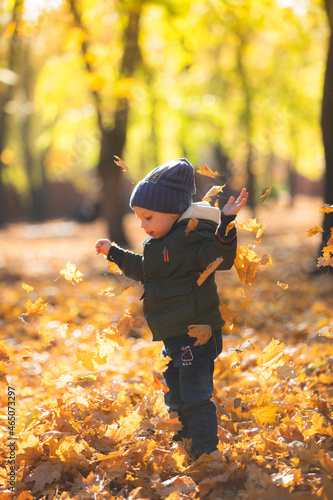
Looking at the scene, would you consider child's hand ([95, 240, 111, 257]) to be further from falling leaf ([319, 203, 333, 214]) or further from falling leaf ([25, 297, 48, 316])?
falling leaf ([319, 203, 333, 214])

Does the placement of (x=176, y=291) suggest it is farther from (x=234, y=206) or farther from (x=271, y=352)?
(x=271, y=352)

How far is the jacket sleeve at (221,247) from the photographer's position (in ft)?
8.50

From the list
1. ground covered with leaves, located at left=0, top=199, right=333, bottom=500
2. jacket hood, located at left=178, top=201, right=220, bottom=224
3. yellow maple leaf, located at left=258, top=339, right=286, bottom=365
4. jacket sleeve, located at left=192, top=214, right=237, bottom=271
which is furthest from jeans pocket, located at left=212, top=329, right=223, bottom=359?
jacket hood, located at left=178, top=201, right=220, bottom=224

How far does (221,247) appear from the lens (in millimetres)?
2600

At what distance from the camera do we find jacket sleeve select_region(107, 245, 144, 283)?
3.03 meters

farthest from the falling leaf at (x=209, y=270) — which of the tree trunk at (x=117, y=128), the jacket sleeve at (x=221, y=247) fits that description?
the tree trunk at (x=117, y=128)

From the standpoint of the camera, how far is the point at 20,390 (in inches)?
175

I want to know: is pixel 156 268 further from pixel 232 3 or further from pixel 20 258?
pixel 20 258

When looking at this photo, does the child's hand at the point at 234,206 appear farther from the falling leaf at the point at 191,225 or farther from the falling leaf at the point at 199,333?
the falling leaf at the point at 199,333

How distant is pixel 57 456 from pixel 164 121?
19262 mm

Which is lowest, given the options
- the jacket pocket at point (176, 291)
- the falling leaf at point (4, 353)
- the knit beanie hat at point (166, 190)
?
the falling leaf at point (4, 353)

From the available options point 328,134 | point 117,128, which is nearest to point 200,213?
point 328,134

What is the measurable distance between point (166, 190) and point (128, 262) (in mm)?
500

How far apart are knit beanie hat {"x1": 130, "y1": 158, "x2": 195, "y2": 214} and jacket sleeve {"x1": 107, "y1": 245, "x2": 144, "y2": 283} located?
323 mm
